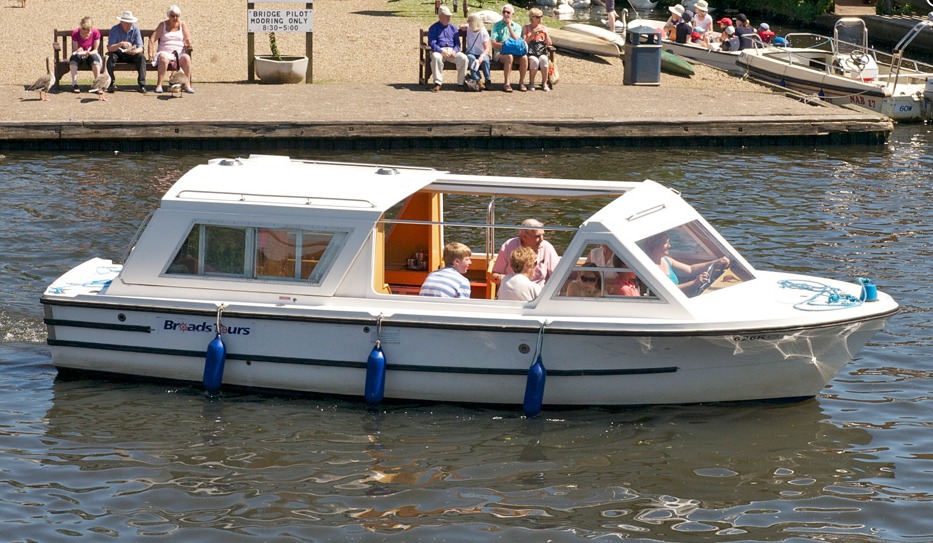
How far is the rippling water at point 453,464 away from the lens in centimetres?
859

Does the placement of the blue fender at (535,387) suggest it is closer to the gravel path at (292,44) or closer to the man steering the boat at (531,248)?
the man steering the boat at (531,248)

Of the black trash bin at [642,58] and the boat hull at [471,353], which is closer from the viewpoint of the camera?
the boat hull at [471,353]

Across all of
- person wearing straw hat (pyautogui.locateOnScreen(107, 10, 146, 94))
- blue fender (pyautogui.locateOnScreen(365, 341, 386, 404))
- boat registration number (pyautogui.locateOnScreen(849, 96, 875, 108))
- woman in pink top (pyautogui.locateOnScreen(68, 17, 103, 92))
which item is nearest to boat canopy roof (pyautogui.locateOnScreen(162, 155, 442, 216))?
blue fender (pyautogui.locateOnScreen(365, 341, 386, 404))

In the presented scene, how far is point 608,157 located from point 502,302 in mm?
10675

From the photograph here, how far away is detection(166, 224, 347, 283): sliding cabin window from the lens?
10336 millimetres

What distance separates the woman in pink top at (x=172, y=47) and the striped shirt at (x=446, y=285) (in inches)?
503

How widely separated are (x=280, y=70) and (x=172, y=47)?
2.05m

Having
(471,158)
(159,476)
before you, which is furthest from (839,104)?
(159,476)

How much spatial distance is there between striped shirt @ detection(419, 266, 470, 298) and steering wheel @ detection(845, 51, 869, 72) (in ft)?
59.7

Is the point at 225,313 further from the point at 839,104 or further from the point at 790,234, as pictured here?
the point at 839,104

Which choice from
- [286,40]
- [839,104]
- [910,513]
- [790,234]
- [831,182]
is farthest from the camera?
[286,40]

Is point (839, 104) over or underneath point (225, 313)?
over

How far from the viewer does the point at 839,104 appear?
25.0 metres

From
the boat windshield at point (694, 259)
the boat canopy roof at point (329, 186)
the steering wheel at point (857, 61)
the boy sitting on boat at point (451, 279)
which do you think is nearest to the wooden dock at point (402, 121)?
the steering wheel at point (857, 61)
